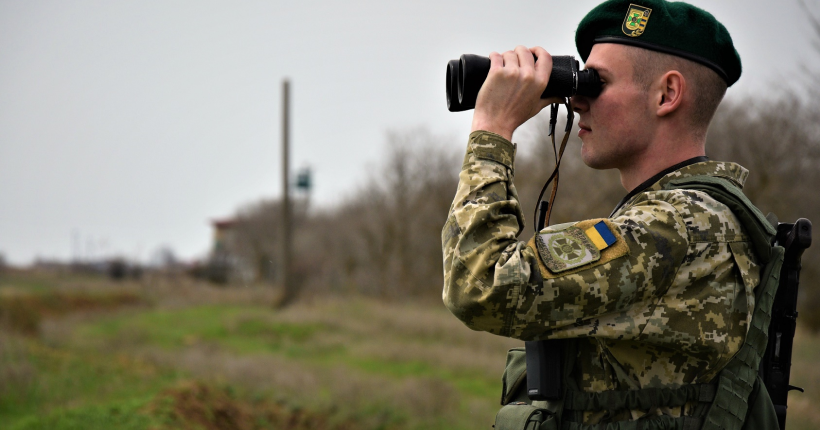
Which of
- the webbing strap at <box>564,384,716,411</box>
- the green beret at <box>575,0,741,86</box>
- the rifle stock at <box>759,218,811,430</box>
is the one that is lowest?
the webbing strap at <box>564,384,716,411</box>

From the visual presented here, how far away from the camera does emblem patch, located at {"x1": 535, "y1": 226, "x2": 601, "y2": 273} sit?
1.32 meters

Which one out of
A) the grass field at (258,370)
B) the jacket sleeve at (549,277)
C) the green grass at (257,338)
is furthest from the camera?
the green grass at (257,338)

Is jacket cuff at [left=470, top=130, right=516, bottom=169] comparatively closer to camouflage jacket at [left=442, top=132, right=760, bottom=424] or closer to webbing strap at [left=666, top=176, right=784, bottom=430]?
camouflage jacket at [left=442, top=132, right=760, bottom=424]

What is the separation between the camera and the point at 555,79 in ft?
4.93

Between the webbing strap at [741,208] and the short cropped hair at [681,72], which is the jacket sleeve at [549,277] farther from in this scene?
the short cropped hair at [681,72]

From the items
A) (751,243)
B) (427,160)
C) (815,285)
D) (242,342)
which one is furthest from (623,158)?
(427,160)

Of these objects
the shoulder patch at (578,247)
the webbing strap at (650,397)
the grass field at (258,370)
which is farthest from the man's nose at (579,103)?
the grass field at (258,370)

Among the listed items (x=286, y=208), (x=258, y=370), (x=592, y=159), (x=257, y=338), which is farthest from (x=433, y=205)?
(x=592, y=159)

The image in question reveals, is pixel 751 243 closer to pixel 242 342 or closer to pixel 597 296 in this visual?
pixel 597 296

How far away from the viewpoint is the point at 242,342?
13.4 metres

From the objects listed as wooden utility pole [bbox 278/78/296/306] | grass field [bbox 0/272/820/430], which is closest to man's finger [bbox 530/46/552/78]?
grass field [bbox 0/272/820/430]

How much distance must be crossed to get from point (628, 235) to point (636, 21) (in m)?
0.54

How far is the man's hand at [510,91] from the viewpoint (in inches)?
57.5

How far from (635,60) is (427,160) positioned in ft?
92.8
